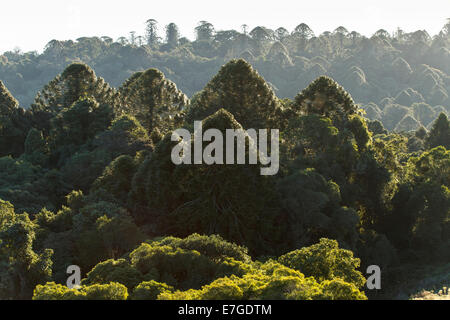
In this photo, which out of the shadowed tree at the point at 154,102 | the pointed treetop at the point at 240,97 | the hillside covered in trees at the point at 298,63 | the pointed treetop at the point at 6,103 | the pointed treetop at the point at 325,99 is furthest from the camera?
the hillside covered in trees at the point at 298,63

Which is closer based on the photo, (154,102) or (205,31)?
(154,102)

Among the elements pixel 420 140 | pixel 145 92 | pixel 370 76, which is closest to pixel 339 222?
pixel 145 92

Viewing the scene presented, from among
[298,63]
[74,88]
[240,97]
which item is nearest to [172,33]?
[298,63]

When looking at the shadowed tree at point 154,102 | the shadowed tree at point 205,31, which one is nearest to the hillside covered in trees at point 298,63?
the shadowed tree at point 205,31

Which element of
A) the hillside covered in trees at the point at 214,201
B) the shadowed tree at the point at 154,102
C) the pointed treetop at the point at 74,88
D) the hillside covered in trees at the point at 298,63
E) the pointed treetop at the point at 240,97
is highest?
the hillside covered in trees at the point at 298,63

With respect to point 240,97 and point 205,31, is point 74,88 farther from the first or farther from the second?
point 205,31

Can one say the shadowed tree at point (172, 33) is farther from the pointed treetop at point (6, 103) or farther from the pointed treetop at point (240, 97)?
the pointed treetop at point (240, 97)

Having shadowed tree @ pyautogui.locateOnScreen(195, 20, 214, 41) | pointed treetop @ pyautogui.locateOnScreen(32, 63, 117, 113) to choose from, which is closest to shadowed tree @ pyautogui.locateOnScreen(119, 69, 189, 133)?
pointed treetop @ pyautogui.locateOnScreen(32, 63, 117, 113)

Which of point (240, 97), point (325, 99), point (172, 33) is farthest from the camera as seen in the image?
point (172, 33)

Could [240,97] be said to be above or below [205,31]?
below

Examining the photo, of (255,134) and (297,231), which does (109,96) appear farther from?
(297,231)
